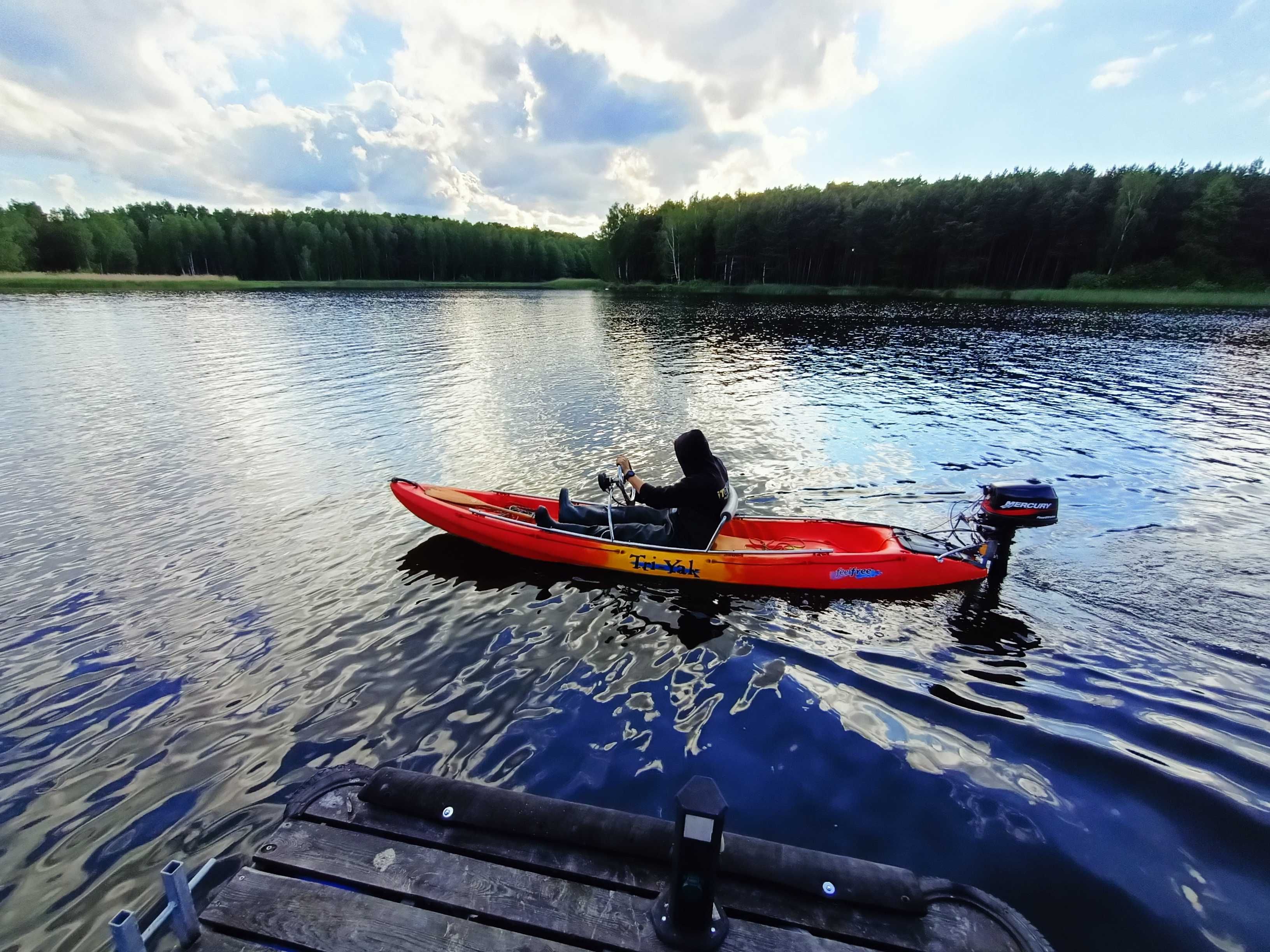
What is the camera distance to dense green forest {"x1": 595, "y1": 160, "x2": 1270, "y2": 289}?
58031mm

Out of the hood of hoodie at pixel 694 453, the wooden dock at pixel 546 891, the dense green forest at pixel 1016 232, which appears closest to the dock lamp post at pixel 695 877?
the wooden dock at pixel 546 891

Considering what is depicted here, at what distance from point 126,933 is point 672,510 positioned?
7.48 m

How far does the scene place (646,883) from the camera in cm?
329

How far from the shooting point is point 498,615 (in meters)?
8.01

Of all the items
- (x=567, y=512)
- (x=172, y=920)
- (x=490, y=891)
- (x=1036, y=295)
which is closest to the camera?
(x=172, y=920)

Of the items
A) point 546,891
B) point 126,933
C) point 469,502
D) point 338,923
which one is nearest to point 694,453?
point 469,502

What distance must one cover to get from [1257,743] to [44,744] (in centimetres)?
1189

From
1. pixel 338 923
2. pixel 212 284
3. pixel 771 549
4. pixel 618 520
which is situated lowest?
pixel 771 549

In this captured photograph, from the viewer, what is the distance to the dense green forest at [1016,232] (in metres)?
58.0

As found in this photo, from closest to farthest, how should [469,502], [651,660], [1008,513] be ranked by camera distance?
1. [651,660]
2. [1008,513]
3. [469,502]

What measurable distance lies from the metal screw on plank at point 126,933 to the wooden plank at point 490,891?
83 cm

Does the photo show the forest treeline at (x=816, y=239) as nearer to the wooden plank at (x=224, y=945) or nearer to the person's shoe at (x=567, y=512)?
Result: the person's shoe at (x=567, y=512)

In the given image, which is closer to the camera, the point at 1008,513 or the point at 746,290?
the point at 1008,513

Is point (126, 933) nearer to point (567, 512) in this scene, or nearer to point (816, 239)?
point (567, 512)
